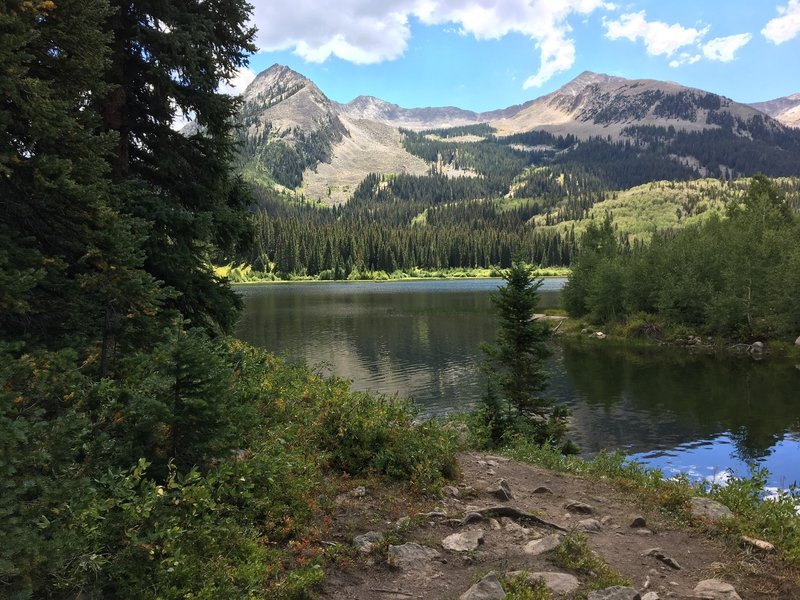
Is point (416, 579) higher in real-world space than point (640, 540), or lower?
higher

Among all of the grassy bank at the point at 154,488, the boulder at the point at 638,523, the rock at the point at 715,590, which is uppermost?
the grassy bank at the point at 154,488

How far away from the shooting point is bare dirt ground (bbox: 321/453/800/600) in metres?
7.41

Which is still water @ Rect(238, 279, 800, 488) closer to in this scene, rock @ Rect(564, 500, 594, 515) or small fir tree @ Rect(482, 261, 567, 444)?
small fir tree @ Rect(482, 261, 567, 444)

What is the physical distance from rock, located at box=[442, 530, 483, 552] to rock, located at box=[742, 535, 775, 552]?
528 centimetres

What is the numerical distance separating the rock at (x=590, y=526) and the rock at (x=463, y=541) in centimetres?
253

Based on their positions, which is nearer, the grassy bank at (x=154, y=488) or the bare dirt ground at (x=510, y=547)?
the grassy bank at (x=154, y=488)

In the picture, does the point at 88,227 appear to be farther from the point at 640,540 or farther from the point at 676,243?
the point at 676,243

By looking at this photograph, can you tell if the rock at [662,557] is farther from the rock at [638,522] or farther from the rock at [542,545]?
the rock at [542,545]

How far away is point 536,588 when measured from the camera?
7301 mm

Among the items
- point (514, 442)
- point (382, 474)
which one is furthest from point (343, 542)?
point (514, 442)

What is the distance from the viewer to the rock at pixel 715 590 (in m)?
7.59

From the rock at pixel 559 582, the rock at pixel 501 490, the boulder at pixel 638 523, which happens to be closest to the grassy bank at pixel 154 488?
the rock at pixel 501 490

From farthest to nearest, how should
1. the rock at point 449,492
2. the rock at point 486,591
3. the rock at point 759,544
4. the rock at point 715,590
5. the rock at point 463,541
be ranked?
1. the rock at point 449,492
2. the rock at point 759,544
3. the rock at point 463,541
4. the rock at point 715,590
5. the rock at point 486,591

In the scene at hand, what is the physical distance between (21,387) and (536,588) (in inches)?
296
